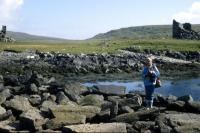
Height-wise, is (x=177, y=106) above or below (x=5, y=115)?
above

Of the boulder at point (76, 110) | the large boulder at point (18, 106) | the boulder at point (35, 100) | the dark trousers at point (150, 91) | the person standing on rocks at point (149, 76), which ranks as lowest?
the boulder at point (35, 100)

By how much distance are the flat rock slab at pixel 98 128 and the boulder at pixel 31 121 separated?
1802 mm

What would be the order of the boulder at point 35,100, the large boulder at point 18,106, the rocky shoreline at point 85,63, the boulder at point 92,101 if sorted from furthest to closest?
the rocky shoreline at point 85,63 → the boulder at point 35,100 → the boulder at point 92,101 → the large boulder at point 18,106

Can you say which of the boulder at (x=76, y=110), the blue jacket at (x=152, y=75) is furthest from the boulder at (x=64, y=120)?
the blue jacket at (x=152, y=75)

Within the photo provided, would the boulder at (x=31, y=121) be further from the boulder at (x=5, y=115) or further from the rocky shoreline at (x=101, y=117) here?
the boulder at (x=5, y=115)

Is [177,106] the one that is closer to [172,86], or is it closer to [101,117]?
[101,117]

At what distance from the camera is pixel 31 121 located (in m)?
23.5

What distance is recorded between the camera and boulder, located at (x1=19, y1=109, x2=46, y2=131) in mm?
23364

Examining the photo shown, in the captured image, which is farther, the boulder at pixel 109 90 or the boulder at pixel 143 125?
the boulder at pixel 109 90

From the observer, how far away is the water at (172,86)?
50156 millimetres

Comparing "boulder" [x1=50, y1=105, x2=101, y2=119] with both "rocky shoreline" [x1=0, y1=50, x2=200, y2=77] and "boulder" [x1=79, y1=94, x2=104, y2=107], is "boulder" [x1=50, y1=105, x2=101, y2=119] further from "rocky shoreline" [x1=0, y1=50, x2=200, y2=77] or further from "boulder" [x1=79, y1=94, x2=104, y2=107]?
"rocky shoreline" [x1=0, y1=50, x2=200, y2=77]

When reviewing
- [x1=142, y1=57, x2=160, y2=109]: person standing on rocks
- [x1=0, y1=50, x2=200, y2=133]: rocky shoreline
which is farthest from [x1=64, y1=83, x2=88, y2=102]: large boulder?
[x1=142, y1=57, x2=160, y2=109]: person standing on rocks

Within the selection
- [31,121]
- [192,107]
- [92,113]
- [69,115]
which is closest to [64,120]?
[69,115]

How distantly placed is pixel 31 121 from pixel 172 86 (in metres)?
34.7
